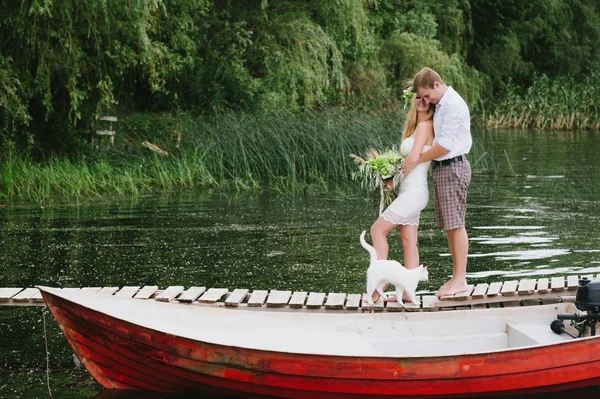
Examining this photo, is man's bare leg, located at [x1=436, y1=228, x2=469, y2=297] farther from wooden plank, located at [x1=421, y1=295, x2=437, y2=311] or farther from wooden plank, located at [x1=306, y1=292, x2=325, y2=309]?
wooden plank, located at [x1=306, y1=292, x2=325, y2=309]

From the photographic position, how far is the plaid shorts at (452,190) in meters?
7.21

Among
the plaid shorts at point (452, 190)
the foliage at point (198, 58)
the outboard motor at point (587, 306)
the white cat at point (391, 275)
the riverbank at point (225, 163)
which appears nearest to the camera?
the outboard motor at point (587, 306)

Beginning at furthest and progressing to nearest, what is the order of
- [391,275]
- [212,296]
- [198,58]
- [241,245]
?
[198,58] < [241,245] < [212,296] < [391,275]

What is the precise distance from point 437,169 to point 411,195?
10.2 inches

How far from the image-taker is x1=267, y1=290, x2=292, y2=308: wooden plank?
23.2 feet

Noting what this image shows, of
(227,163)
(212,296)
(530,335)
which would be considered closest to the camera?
(530,335)

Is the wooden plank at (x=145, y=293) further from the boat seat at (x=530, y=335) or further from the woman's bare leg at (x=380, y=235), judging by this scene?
the boat seat at (x=530, y=335)

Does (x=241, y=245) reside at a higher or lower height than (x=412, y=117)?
lower

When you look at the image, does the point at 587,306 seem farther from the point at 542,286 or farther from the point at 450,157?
the point at 450,157

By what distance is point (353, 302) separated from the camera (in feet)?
23.5

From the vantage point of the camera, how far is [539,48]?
46188 mm

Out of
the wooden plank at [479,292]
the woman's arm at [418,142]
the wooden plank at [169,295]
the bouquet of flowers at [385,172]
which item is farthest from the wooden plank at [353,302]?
the wooden plank at [169,295]

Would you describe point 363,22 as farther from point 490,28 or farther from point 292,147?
point 490,28

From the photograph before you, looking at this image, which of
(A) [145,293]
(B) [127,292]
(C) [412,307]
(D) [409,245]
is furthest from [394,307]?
(B) [127,292]
